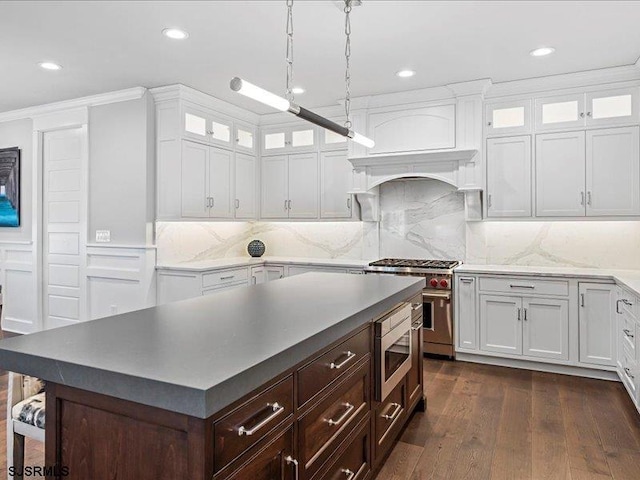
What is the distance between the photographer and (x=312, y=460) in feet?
5.28

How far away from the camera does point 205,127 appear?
4770mm

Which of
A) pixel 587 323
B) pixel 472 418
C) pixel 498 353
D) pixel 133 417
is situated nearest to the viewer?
pixel 133 417

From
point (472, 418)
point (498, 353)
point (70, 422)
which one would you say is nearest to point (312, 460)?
point (70, 422)

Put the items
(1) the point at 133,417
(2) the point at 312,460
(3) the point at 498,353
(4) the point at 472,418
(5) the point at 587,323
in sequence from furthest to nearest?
(3) the point at 498,353 < (5) the point at 587,323 < (4) the point at 472,418 < (2) the point at 312,460 < (1) the point at 133,417

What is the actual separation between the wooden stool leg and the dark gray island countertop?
1.86 feet

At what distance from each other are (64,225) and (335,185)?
3.13 metres

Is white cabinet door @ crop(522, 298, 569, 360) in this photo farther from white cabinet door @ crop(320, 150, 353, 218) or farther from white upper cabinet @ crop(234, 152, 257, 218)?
white upper cabinet @ crop(234, 152, 257, 218)

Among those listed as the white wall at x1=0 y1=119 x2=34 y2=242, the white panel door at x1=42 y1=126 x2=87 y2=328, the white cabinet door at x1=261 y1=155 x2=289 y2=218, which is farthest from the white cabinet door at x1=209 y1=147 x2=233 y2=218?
the white wall at x1=0 y1=119 x2=34 y2=242

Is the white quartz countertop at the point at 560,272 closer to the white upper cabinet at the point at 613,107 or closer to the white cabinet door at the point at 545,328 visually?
the white cabinet door at the point at 545,328

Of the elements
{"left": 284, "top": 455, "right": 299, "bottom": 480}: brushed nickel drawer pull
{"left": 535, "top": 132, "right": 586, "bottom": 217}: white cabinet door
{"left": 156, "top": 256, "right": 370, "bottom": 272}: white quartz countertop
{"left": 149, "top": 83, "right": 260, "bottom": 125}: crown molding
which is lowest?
{"left": 284, "top": 455, "right": 299, "bottom": 480}: brushed nickel drawer pull

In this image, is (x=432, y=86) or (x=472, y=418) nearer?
(x=472, y=418)

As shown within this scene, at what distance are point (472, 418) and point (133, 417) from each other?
8.12ft

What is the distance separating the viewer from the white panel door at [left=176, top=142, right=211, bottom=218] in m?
4.49

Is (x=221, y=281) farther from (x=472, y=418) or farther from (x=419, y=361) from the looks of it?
(x=472, y=418)
